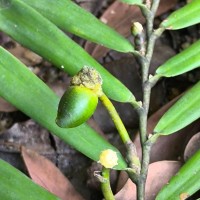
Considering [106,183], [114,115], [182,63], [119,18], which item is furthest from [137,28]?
[119,18]

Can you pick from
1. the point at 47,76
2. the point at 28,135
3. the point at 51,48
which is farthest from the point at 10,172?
the point at 47,76

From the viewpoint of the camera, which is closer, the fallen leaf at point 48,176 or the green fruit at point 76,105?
the green fruit at point 76,105

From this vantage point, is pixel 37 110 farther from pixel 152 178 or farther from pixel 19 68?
pixel 152 178

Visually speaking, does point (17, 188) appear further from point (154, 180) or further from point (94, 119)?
point (94, 119)

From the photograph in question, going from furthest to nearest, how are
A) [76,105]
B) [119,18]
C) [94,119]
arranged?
[119,18] < [94,119] < [76,105]

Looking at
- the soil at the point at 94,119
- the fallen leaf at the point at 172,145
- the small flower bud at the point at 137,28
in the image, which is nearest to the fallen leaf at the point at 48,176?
the soil at the point at 94,119

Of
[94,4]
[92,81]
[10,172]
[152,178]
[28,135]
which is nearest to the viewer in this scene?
[92,81]

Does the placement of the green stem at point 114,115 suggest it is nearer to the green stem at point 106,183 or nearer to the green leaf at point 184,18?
the green stem at point 106,183
